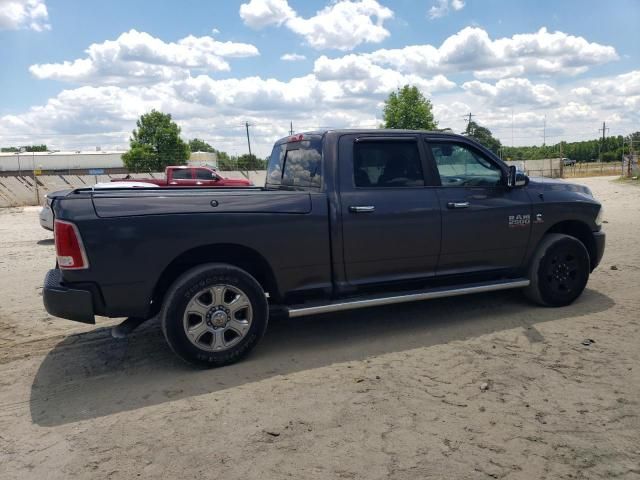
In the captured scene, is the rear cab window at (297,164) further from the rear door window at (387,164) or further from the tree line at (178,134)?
the tree line at (178,134)

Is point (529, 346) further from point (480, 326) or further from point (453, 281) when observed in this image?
point (453, 281)

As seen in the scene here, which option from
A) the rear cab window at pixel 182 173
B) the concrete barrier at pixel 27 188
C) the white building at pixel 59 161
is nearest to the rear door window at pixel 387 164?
the rear cab window at pixel 182 173

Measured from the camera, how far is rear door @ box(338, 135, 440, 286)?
4.54 metres

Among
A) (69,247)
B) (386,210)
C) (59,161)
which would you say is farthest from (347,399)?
(59,161)

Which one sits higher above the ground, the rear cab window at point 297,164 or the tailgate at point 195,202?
the rear cab window at point 297,164

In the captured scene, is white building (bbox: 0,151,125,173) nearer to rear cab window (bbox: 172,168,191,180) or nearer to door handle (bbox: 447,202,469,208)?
rear cab window (bbox: 172,168,191,180)

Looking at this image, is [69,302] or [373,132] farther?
[373,132]

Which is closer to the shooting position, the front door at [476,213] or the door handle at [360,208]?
the door handle at [360,208]

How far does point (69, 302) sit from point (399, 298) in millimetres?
2753

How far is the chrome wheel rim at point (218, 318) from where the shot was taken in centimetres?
399

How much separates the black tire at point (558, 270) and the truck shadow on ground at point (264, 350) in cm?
15

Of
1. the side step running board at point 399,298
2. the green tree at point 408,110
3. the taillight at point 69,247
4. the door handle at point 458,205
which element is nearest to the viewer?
the taillight at point 69,247

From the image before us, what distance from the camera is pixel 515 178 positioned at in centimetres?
522

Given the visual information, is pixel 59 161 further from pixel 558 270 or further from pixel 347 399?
pixel 347 399
